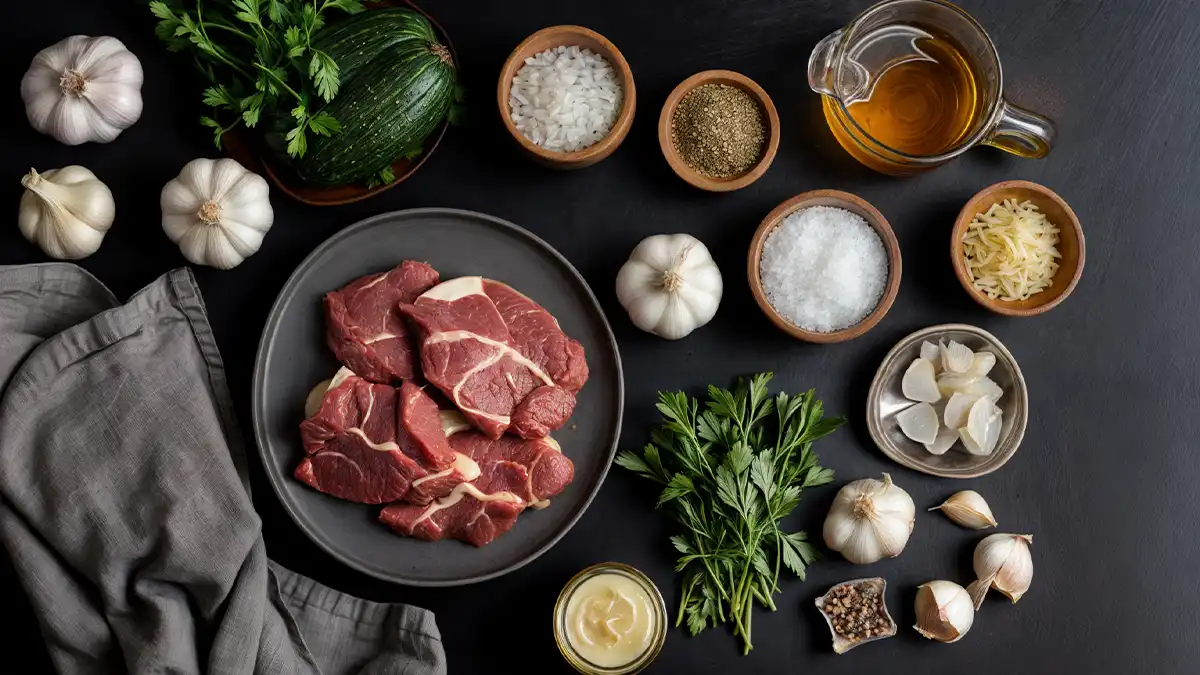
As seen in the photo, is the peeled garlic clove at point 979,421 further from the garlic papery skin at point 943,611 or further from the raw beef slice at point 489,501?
the raw beef slice at point 489,501

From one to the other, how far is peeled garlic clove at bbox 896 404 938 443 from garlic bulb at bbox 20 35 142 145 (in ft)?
6.94

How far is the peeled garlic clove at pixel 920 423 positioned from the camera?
2469mm

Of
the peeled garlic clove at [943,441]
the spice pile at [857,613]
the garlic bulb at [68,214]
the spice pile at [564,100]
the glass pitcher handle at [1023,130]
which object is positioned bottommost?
the spice pile at [857,613]

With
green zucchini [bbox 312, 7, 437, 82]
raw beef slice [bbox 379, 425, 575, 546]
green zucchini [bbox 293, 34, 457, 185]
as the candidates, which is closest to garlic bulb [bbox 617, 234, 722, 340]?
raw beef slice [bbox 379, 425, 575, 546]

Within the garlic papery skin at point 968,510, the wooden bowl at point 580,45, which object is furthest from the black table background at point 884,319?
the wooden bowl at point 580,45

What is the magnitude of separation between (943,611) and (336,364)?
1.64 meters

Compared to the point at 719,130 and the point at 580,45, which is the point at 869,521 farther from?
the point at 580,45

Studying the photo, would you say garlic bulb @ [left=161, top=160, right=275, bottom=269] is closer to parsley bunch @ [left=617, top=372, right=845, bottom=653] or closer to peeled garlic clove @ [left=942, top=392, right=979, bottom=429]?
parsley bunch @ [left=617, top=372, right=845, bottom=653]

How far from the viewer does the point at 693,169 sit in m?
2.41

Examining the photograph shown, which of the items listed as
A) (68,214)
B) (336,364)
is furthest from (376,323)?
(68,214)

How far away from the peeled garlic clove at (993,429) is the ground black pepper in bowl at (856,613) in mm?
445

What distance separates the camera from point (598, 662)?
225 cm

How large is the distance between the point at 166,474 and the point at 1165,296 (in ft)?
8.43

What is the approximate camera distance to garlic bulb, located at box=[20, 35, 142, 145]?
90.8 inches
